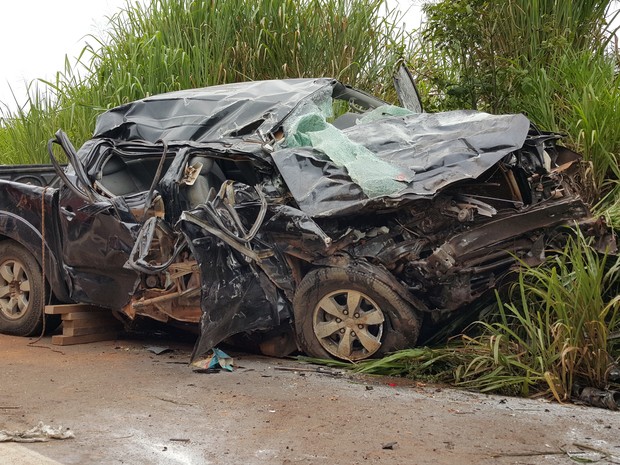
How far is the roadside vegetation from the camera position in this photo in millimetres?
4852

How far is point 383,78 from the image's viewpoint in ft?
35.6

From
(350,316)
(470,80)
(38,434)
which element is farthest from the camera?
(470,80)

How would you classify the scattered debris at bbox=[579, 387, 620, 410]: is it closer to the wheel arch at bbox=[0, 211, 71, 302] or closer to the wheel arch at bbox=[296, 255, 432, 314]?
the wheel arch at bbox=[296, 255, 432, 314]

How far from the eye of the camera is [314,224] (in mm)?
5223

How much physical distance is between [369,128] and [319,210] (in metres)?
1.20

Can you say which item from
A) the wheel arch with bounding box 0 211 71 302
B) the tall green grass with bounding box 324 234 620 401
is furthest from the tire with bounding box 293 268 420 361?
the wheel arch with bounding box 0 211 71 302

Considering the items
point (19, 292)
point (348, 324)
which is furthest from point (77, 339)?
point (348, 324)

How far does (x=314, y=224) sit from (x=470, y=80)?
3.93 m

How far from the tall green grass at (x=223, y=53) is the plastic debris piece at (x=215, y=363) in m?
5.59

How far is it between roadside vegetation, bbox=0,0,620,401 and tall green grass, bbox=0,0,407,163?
19mm

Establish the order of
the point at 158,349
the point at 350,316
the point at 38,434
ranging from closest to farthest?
the point at 38,434 < the point at 350,316 < the point at 158,349

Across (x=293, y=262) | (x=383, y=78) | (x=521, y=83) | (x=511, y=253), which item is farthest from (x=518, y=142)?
(x=383, y=78)

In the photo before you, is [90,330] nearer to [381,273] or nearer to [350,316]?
[350,316]

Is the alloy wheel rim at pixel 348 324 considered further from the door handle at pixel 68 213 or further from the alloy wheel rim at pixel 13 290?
the alloy wheel rim at pixel 13 290
